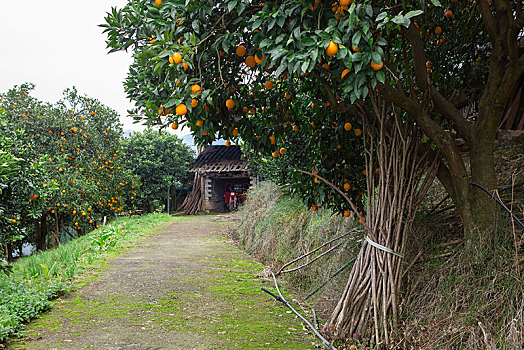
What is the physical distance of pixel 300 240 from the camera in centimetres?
470

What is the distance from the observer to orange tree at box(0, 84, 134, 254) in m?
9.48

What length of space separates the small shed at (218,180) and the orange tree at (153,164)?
98cm

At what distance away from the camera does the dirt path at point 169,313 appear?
Result: 260cm

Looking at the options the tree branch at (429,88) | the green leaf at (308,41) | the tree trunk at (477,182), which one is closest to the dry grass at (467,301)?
the tree trunk at (477,182)

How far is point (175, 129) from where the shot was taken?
2.60 metres

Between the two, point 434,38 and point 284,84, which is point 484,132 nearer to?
point 434,38

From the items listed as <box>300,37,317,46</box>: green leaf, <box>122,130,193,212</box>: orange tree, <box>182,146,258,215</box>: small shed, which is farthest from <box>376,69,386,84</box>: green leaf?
<box>122,130,193,212</box>: orange tree

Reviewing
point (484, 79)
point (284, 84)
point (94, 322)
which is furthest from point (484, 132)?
point (94, 322)

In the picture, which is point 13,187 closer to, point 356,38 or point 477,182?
point 356,38

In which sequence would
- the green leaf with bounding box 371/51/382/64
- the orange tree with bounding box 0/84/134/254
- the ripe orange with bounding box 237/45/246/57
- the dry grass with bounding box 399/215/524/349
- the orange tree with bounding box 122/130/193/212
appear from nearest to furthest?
1. the green leaf with bounding box 371/51/382/64
2. the dry grass with bounding box 399/215/524/349
3. the ripe orange with bounding box 237/45/246/57
4. the orange tree with bounding box 0/84/134/254
5. the orange tree with bounding box 122/130/193/212

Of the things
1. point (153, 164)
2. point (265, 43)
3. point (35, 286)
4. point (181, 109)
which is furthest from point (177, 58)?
point (153, 164)

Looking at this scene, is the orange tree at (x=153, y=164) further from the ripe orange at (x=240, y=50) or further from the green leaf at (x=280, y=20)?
the green leaf at (x=280, y=20)

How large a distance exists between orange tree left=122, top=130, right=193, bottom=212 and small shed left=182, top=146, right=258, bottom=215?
0.98m

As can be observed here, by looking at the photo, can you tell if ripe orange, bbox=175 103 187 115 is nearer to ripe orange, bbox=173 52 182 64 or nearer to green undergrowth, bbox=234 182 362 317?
ripe orange, bbox=173 52 182 64
